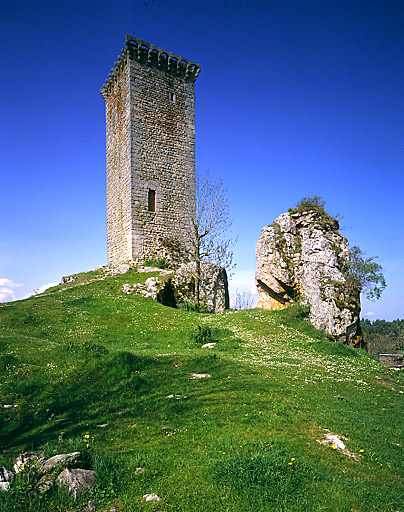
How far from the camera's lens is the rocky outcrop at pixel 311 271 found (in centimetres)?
2030

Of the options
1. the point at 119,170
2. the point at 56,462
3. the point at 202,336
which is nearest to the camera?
the point at 56,462

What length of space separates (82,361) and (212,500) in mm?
7247

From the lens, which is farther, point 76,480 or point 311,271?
point 311,271

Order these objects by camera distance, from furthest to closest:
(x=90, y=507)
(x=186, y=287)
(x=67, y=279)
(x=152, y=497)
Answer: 1. (x=67, y=279)
2. (x=186, y=287)
3. (x=152, y=497)
4. (x=90, y=507)

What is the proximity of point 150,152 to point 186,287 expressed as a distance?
1377cm

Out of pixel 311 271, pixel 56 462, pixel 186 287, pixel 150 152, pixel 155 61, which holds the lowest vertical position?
pixel 56 462

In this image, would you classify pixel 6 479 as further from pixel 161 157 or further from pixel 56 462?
pixel 161 157

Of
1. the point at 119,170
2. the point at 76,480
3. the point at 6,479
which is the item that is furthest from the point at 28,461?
the point at 119,170

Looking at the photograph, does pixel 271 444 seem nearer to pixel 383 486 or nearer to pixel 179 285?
pixel 383 486

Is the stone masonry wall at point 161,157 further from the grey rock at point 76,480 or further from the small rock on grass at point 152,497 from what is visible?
the small rock on grass at point 152,497

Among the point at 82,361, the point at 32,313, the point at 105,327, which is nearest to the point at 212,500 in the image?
the point at 82,361

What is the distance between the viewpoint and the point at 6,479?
5.44 metres

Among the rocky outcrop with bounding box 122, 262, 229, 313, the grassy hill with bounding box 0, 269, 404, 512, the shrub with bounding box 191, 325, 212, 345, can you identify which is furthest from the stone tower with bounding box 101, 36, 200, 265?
the grassy hill with bounding box 0, 269, 404, 512

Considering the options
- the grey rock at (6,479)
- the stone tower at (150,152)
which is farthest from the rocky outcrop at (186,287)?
the grey rock at (6,479)
